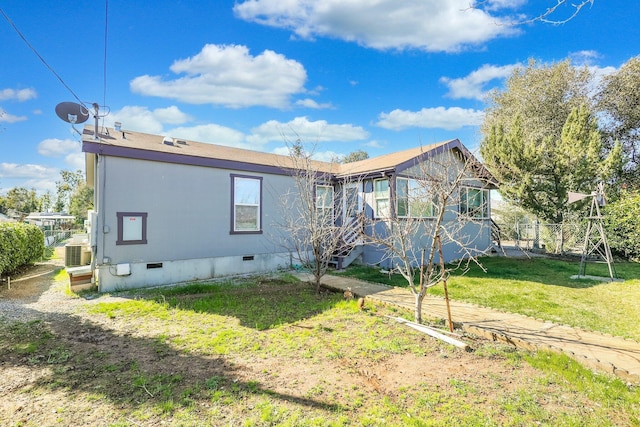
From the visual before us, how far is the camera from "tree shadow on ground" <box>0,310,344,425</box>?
290 cm

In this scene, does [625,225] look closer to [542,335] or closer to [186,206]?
[542,335]

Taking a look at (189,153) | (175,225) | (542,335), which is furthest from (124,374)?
(189,153)

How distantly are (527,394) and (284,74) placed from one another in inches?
452

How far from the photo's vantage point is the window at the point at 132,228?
24.0 ft

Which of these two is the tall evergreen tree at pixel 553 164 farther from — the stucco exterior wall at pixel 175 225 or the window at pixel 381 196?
the stucco exterior wall at pixel 175 225

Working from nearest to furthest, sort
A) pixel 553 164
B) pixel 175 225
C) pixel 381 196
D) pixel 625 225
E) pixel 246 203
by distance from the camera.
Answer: pixel 175 225, pixel 246 203, pixel 381 196, pixel 625 225, pixel 553 164

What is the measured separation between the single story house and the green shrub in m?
6.45

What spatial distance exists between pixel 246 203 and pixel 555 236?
14284 millimetres

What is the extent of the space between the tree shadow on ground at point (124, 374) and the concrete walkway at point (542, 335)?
2.91 meters

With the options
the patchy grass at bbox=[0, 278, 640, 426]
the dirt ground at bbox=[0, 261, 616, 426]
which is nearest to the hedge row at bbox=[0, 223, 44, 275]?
the patchy grass at bbox=[0, 278, 640, 426]

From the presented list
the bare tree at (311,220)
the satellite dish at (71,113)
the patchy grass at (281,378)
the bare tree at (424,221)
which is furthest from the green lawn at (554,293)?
the satellite dish at (71,113)

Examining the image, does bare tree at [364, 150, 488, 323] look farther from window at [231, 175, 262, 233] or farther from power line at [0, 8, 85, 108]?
power line at [0, 8, 85, 108]

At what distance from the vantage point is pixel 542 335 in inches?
174

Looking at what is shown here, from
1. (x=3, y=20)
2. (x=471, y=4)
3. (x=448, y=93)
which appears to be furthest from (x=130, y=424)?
(x=448, y=93)
